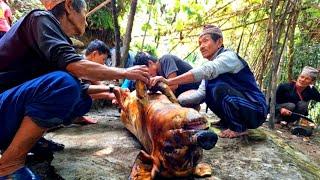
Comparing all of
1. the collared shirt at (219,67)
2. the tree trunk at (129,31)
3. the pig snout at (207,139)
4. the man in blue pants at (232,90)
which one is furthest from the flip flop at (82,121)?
the pig snout at (207,139)

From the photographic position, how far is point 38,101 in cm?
209

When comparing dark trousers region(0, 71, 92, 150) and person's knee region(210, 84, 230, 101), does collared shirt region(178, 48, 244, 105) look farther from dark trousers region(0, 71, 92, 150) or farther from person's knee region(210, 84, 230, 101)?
dark trousers region(0, 71, 92, 150)

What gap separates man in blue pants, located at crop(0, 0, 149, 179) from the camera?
6.89 feet

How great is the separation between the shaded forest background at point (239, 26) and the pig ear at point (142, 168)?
6.86ft

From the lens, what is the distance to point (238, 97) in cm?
353

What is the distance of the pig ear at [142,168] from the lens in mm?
2357

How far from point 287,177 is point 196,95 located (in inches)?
75.7

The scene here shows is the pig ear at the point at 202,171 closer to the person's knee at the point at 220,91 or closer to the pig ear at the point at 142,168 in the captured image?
the pig ear at the point at 142,168

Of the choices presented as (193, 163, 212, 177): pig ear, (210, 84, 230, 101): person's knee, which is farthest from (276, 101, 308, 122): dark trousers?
(193, 163, 212, 177): pig ear

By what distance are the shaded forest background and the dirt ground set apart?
1.27 meters

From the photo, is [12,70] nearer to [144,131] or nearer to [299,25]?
[144,131]

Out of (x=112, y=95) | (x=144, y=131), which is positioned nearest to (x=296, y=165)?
(x=144, y=131)

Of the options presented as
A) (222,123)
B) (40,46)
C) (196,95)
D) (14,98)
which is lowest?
(222,123)

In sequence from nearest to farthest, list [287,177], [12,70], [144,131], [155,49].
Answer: [12,70] → [287,177] → [144,131] → [155,49]
